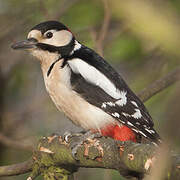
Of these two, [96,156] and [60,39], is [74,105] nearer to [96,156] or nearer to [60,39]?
[60,39]

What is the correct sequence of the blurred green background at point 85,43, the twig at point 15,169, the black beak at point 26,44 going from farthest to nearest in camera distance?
the blurred green background at point 85,43 < the black beak at point 26,44 < the twig at point 15,169

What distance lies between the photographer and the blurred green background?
10.8 feet

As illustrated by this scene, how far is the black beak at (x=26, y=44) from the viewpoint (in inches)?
117

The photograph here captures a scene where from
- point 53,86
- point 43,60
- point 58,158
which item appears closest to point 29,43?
point 43,60

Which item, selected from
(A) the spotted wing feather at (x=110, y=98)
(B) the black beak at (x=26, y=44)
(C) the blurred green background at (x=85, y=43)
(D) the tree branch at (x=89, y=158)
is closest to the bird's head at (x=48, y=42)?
(B) the black beak at (x=26, y=44)

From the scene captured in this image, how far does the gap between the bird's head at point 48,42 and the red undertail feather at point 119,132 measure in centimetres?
60

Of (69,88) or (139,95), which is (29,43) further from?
(139,95)

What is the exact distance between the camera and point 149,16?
2.59 metres

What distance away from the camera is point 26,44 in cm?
300

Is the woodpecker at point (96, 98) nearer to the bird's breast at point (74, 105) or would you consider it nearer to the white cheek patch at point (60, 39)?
the bird's breast at point (74, 105)

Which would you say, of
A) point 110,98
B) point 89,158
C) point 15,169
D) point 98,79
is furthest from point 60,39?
point 89,158

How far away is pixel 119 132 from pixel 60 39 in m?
0.78

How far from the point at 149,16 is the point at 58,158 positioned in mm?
985

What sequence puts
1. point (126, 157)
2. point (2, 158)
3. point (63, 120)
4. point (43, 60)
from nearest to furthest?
point (126, 157) < point (43, 60) < point (2, 158) < point (63, 120)
